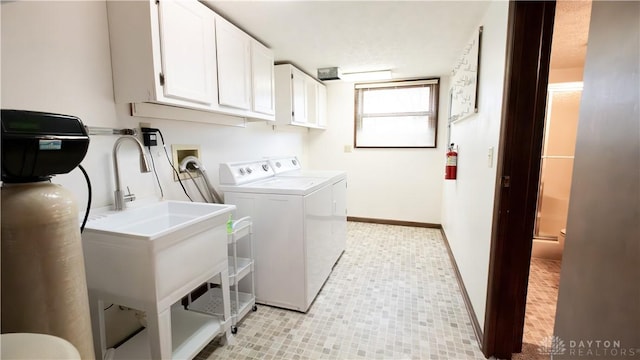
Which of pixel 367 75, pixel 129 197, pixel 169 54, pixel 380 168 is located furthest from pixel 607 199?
pixel 380 168

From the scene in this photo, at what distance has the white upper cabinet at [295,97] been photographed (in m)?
2.95

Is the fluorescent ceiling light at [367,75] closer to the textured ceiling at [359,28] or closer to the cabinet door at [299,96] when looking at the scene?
the textured ceiling at [359,28]

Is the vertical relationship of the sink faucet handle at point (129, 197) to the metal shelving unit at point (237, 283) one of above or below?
above

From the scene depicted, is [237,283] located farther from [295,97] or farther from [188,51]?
[295,97]

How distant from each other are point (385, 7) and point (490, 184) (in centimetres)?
129

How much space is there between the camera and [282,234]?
2.00 metres

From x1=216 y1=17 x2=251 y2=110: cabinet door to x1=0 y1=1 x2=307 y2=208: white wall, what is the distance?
40cm

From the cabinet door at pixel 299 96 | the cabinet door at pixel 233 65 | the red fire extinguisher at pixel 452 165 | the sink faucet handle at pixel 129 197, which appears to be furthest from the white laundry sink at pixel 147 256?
the red fire extinguisher at pixel 452 165

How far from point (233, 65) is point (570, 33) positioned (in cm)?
247

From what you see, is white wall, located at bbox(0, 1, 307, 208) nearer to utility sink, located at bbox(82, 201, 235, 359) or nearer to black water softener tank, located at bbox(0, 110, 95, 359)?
utility sink, located at bbox(82, 201, 235, 359)

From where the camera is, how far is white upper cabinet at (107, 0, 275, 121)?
1.40m

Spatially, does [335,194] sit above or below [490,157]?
below

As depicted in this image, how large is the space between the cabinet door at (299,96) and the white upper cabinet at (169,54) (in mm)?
1169

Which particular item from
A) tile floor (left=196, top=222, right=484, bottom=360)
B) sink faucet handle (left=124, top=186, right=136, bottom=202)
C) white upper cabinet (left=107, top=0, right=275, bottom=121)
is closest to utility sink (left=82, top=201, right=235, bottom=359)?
sink faucet handle (left=124, top=186, right=136, bottom=202)
